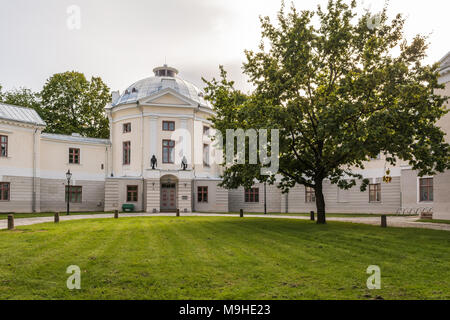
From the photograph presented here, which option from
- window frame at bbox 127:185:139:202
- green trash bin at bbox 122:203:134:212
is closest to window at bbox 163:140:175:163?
window frame at bbox 127:185:139:202

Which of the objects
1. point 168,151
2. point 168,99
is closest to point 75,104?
point 168,99

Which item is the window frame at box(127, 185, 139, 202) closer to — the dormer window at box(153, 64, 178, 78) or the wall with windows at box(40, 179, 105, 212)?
the wall with windows at box(40, 179, 105, 212)

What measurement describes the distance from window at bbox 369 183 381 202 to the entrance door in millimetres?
18219

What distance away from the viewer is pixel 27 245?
11711mm

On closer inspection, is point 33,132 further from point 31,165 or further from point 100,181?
point 100,181

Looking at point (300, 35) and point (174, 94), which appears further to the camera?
point (174, 94)

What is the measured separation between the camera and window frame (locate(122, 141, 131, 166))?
38359 mm

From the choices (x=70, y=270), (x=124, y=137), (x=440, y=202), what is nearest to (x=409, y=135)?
(x=440, y=202)

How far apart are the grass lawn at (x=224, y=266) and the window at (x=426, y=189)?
18.4m

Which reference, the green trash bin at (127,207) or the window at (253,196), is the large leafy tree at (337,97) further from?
the window at (253,196)

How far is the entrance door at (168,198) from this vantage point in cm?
3741

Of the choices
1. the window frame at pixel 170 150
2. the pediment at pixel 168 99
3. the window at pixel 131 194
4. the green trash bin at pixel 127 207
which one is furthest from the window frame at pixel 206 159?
the green trash bin at pixel 127 207
